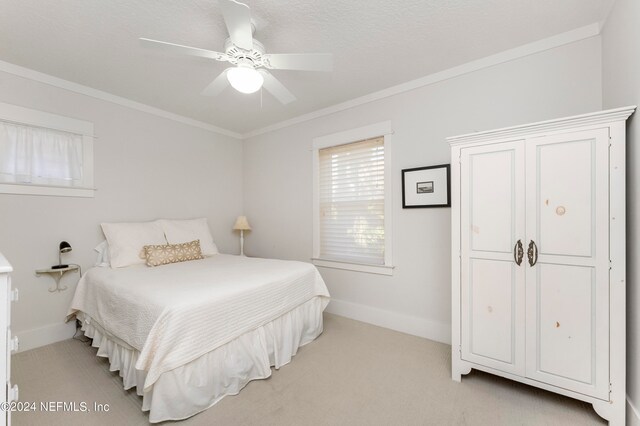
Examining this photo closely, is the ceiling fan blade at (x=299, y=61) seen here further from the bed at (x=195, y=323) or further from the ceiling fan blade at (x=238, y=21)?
the bed at (x=195, y=323)

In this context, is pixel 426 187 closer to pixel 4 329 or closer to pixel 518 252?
pixel 518 252

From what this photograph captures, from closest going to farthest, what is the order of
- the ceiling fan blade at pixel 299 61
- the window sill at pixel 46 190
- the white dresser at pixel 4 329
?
the white dresser at pixel 4 329
the ceiling fan blade at pixel 299 61
the window sill at pixel 46 190

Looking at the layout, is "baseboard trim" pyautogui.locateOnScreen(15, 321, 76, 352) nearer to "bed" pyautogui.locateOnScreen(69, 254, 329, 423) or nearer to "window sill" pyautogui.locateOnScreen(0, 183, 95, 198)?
"bed" pyautogui.locateOnScreen(69, 254, 329, 423)

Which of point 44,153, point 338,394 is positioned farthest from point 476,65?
point 44,153

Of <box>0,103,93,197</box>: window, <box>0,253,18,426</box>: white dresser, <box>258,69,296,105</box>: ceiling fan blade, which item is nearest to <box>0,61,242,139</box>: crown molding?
<box>0,103,93,197</box>: window

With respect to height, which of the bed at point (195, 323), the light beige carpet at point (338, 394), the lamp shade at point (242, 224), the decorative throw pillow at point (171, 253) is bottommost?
the light beige carpet at point (338, 394)

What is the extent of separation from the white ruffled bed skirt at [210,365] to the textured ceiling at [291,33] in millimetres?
2211

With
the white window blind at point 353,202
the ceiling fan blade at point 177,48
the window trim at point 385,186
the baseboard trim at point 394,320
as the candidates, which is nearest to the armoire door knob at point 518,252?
the baseboard trim at point 394,320

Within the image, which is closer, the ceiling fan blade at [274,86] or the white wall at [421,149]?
the ceiling fan blade at [274,86]

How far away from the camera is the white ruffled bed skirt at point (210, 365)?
1.56 meters

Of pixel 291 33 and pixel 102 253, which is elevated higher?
pixel 291 33

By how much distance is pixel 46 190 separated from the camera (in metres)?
2.55

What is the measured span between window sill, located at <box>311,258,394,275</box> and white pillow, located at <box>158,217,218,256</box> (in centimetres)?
136

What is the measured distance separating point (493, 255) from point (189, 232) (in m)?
3.18
